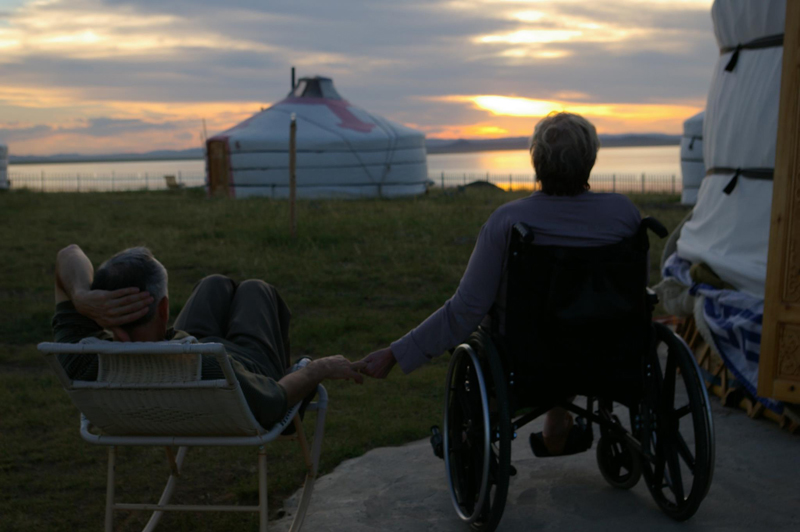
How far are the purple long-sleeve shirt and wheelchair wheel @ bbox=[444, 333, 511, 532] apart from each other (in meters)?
0.12

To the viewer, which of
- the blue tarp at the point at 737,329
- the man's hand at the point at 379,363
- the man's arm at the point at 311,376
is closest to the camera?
the man's arm at the point at 311,376

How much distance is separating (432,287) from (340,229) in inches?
140

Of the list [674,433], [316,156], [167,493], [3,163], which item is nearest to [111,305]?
[167,493]

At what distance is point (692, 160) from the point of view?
52.1 ft

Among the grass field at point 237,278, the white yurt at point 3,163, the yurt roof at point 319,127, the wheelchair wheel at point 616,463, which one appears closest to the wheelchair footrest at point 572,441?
the wheelchair wheel at point 616,463

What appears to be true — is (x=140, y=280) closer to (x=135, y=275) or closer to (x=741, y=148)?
(x=135, y=275)

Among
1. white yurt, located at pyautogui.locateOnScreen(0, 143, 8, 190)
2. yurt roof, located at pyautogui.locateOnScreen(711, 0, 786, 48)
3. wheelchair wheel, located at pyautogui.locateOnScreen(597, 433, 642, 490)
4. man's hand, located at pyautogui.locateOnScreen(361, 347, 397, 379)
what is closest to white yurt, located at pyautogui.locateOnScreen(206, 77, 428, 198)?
white yurt, located at pyautogui.locateOnScreen(0, 143, 8, 190)

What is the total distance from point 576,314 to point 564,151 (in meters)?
0.47

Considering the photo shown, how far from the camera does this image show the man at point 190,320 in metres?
2.08

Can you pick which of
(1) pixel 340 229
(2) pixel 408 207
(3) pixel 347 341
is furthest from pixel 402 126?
(3) pixel 347 341

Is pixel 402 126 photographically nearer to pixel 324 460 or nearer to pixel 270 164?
pixel 270 164

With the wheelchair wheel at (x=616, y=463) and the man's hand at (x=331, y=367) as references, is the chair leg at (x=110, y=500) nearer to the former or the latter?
the man's hand at (x=331, y=367)

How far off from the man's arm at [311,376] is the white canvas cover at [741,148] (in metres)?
2.14

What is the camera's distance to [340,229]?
10.3 meters
